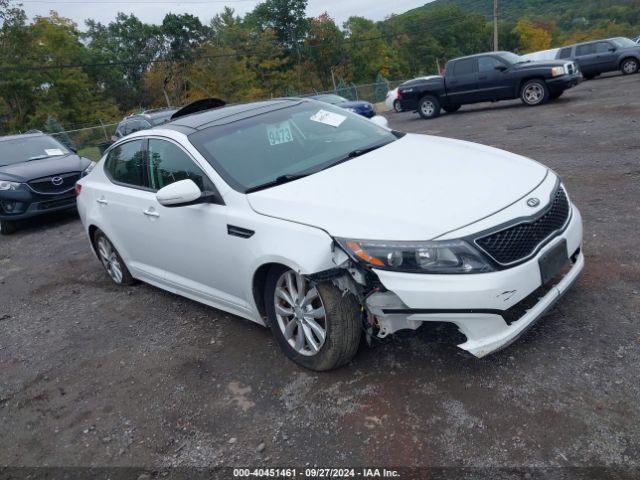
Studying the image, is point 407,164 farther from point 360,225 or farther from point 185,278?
point 185,278

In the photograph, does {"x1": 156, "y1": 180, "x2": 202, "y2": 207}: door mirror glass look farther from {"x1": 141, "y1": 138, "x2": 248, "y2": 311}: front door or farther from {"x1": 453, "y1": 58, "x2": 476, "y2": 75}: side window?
{"x1": 453, "y1": 58, "x2": 476, "y2": 75}: side window

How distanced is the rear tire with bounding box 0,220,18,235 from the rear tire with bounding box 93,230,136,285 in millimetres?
4451

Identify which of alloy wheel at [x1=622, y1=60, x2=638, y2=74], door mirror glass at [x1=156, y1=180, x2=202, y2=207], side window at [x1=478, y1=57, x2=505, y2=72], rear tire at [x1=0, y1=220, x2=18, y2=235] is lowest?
alloy wheel at [x1=622, y1=60, x2=638, y2=74]

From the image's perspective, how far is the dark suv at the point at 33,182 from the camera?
8578 millimetres

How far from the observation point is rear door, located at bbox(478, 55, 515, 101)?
14359 millimetres

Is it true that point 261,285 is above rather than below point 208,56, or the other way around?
below

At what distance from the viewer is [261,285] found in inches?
132

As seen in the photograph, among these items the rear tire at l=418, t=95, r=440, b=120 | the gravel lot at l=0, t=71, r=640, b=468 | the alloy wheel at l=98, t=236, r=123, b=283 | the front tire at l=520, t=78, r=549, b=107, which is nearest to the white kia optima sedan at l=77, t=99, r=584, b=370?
the gravel lot at l=0, t=71, r=640, b=468

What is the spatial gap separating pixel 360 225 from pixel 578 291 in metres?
1.82

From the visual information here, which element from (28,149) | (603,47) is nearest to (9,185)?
(28,149)

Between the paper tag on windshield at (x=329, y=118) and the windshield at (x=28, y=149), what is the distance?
7.15 m

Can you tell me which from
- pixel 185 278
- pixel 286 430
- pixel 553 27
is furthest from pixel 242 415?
pixel 553 27

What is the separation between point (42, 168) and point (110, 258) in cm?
459

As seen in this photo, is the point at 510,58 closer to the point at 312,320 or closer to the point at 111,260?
the point at 111,260
